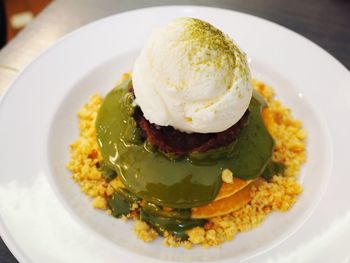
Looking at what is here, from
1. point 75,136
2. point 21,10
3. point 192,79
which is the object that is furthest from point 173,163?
point 21,10

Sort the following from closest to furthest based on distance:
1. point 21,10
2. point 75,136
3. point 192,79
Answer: point 192,79, point 75,136, point 21,10

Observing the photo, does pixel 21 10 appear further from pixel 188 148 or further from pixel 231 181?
pixel 231 181

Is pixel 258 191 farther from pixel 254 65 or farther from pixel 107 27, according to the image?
pixel 107 27

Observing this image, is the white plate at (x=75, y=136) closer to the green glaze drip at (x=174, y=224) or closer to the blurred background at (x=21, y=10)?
the green glaze drip at (x=174, y=224)

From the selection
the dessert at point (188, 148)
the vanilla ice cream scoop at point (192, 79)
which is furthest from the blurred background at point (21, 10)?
the vanilla ice cream scoop at point (192, 79)

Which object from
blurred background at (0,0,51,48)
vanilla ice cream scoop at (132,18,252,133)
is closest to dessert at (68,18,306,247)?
vanilla ice cream scoop at (132,18,252,133)

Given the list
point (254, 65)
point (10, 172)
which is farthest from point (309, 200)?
point (10, 172)
